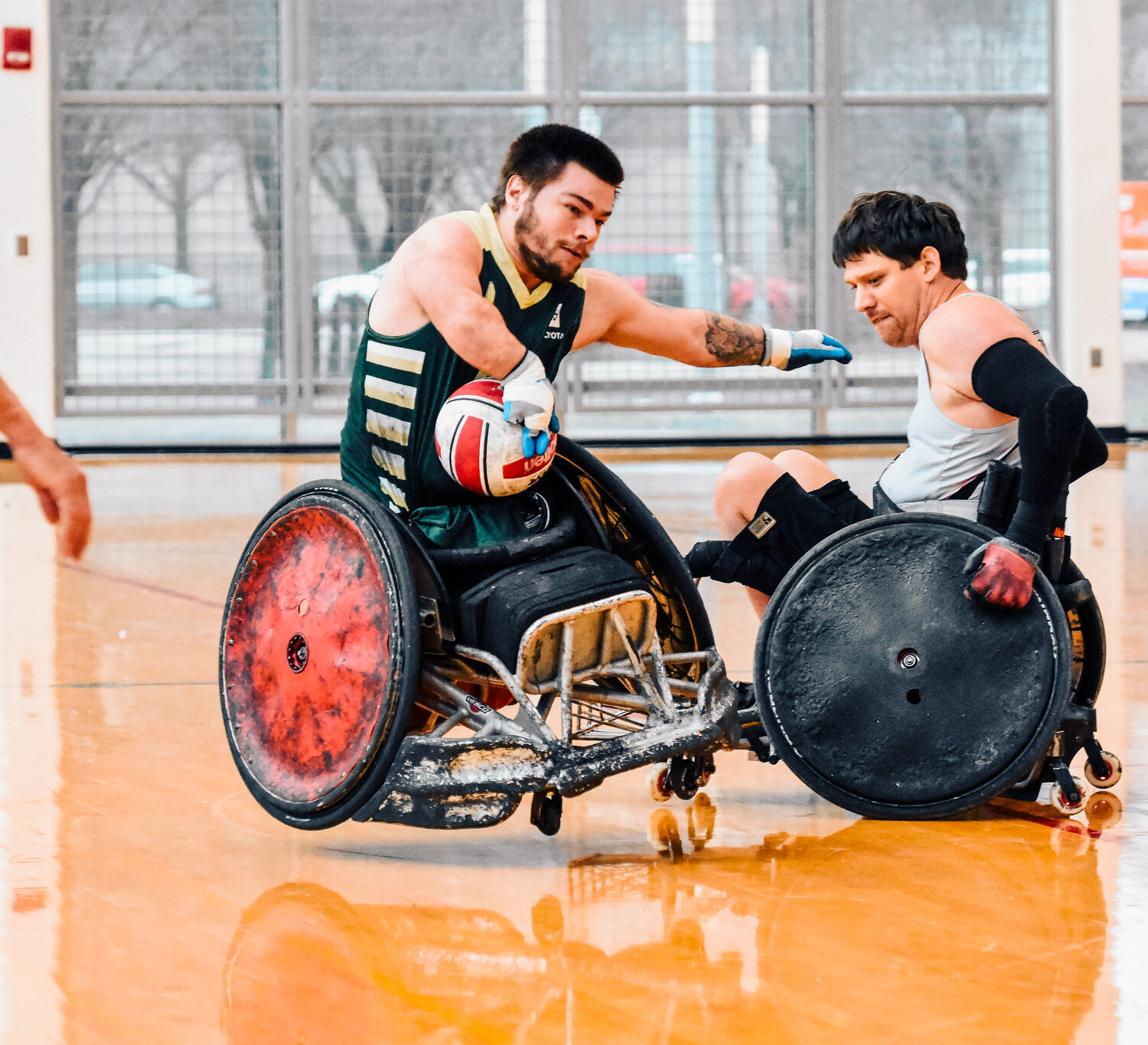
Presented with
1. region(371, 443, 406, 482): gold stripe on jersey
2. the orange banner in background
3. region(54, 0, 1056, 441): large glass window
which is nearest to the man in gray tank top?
region(371, 443, 406, 482): gold stripe on jersey

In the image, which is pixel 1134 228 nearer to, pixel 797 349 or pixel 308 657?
pixel 797 349

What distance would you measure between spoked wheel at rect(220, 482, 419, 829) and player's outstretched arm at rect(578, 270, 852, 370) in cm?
69

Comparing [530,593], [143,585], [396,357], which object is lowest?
[143,585]

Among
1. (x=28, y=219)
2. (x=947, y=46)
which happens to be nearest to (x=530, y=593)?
(x=28, y=219)

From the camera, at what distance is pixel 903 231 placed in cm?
293

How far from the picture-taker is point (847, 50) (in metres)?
12.6

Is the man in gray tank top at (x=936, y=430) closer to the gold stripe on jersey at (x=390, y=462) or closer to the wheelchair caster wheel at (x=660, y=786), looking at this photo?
the wheelchair caster wheel at (x=660, y=786)

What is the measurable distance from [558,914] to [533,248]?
3.77 feet

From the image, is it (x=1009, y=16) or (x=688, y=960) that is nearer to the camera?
(x=688, y=960)

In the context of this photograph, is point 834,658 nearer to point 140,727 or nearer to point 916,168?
point 140,727

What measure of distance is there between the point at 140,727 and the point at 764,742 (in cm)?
138

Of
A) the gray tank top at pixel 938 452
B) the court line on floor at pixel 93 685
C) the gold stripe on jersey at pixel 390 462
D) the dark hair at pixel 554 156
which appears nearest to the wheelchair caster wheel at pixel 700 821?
the gray tank top at pixel 938 452

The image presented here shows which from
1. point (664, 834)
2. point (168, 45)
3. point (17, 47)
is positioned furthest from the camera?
point (168, 45)

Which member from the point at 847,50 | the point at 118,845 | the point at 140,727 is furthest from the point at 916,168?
the point at 118,845
